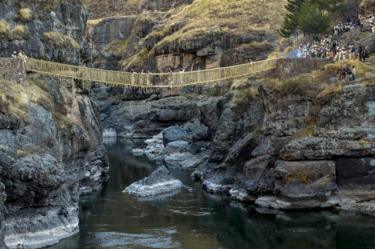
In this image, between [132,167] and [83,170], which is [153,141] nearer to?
[132,167]

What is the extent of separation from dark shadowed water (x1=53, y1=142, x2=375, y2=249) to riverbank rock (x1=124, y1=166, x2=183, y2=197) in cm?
166

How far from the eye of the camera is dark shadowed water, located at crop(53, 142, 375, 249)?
3784 centimetres

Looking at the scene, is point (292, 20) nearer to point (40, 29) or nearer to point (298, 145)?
point (298, 145)

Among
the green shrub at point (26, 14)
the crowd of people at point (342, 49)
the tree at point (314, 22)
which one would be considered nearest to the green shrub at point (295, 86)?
the crowd of people at point (342, 49)

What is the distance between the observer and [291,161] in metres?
47.4

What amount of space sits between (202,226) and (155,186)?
13675 mm

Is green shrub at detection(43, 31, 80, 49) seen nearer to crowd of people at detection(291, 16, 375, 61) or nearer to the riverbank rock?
the riverbank rock

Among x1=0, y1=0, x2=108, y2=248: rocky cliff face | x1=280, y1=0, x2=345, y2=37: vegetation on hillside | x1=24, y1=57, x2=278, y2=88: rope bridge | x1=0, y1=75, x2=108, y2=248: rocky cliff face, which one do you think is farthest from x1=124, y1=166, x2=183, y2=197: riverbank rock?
x1=280, y1=0, x2=345, y2=37: vegetation on hillside

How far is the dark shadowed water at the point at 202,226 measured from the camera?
37.8 m

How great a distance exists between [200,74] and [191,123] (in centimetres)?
3503

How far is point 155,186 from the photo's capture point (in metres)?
55.6

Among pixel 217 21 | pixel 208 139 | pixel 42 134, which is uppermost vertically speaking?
pixel 217 21

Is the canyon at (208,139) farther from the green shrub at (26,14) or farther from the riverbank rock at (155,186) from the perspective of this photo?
the riverbank rock at (155,186)

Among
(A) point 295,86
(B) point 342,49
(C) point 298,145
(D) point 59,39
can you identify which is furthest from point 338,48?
(D) point 59,39
